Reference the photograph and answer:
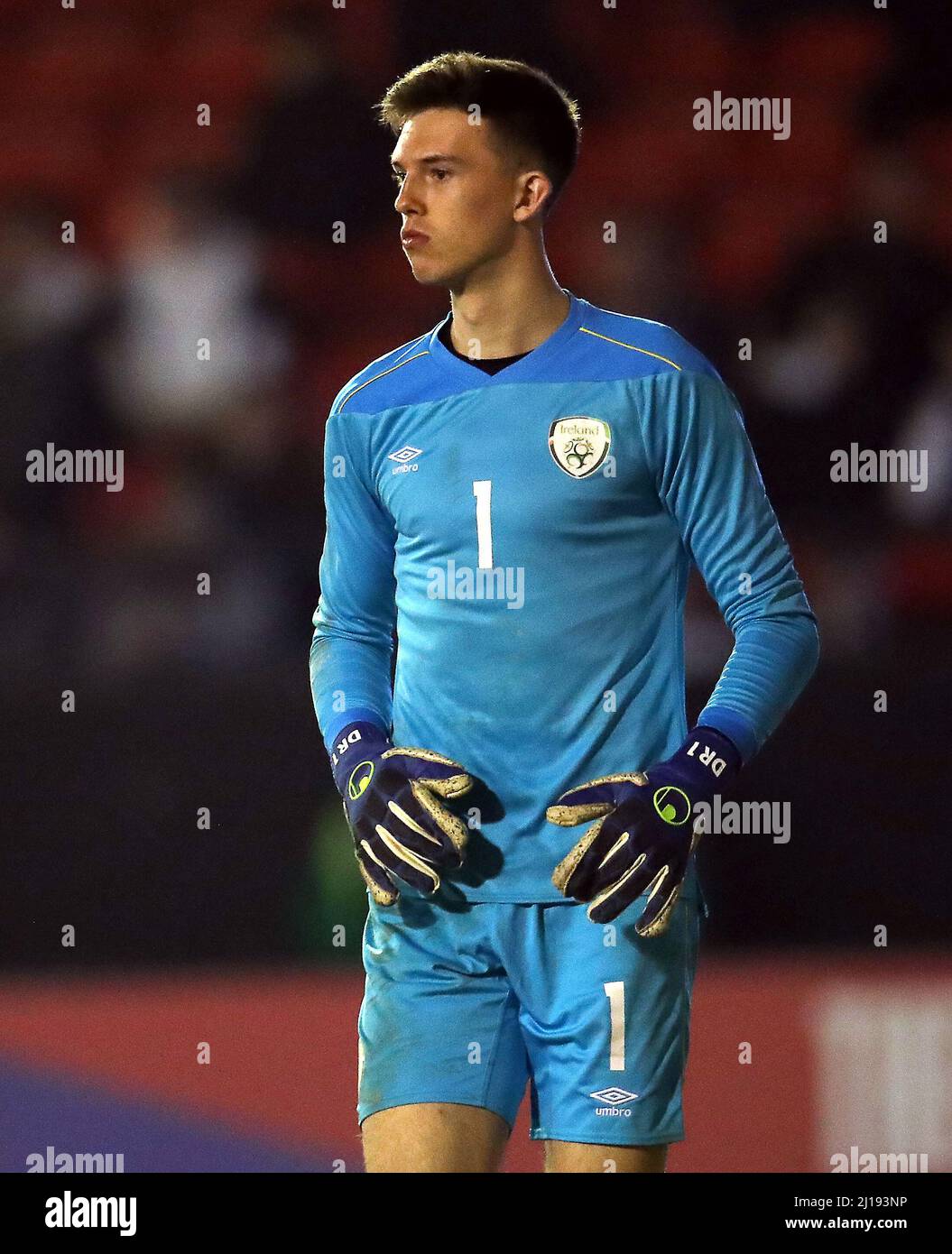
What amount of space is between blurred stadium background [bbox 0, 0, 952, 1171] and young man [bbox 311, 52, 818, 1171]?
69.0 inches

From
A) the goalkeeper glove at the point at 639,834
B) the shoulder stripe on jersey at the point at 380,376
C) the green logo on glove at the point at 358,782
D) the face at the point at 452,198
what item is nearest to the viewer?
the goalkeeper glove at the point at 639,834

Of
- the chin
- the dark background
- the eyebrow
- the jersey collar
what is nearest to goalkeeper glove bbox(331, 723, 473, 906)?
the jersey collar

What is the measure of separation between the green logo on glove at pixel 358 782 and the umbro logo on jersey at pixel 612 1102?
50 centimetres

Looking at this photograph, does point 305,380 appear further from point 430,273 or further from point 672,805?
point 672,805

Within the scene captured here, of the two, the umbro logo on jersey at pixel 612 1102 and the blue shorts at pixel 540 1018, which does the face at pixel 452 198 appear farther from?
the umbro logo on jersey at pixel 612 1102

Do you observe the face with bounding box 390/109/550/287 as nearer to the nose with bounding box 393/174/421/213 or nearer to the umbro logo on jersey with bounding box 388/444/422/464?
Answer: the nose with bounding box 393/174/421/213

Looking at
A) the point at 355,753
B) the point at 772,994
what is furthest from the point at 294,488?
the point at 355,753

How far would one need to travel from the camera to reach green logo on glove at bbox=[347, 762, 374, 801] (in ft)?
8.14

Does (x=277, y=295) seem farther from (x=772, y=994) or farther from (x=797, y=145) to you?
(x=772, y=994)

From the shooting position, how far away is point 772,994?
4.48 metres

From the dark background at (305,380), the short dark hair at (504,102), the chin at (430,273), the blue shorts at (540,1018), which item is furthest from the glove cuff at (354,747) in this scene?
the dark background at (305,380)

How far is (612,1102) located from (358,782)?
543mm

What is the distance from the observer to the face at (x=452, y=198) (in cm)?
260

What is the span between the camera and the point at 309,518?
17.2 ft
